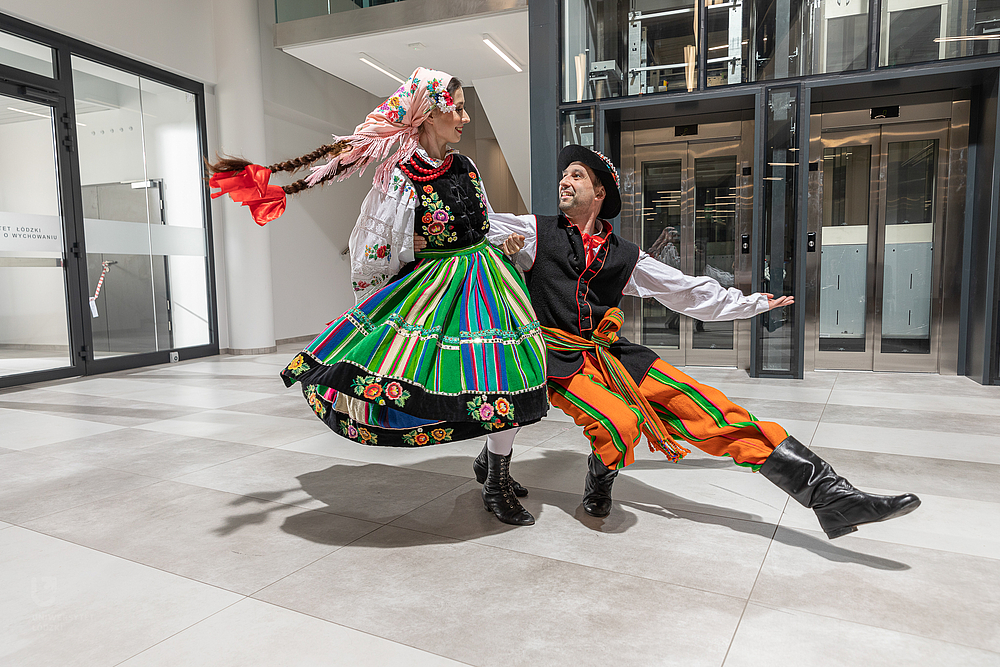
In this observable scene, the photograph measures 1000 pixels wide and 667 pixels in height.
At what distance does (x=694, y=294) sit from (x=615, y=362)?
0.46m

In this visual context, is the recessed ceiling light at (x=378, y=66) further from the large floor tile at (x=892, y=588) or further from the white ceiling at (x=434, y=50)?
the large floor tile at (x=892, y=588)

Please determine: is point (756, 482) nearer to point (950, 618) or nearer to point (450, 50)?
point (950, 618)

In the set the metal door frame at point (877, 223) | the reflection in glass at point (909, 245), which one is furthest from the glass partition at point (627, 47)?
the reflection in glass at point (909, 245)

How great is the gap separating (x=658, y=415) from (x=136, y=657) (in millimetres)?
1725

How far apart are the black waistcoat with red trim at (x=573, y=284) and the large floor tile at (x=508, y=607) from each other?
0.76 metres

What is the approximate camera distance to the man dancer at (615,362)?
2086mm

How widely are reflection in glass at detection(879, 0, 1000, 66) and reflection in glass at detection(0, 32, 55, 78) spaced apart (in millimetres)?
7707

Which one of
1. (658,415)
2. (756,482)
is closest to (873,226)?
(756,482)

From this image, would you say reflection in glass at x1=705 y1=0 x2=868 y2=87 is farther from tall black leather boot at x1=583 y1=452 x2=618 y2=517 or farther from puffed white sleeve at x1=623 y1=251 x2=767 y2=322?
tall black leather boot at x1=583 y1=452 x2=618 y2=517

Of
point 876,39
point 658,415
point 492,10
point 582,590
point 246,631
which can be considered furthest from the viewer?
point 492,10

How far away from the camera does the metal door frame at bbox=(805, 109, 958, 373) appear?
5.81m

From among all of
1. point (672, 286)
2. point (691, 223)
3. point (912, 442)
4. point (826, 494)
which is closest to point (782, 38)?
point (691, 223)

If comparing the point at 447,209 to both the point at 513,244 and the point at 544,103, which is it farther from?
the point at 544,103

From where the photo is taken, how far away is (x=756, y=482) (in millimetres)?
2941
